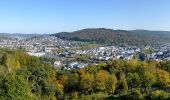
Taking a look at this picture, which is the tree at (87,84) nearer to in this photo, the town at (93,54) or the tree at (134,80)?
the tree at (134,80)

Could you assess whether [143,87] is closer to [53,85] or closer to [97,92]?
[97,92]

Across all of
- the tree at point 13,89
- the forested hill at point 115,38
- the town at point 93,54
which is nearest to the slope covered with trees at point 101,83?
the tree at point 13,89

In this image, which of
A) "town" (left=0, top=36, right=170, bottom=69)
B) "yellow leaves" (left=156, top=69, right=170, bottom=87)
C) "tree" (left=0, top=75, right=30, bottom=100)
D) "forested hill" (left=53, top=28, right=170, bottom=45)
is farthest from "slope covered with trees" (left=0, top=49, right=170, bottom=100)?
"forested hill" (left=53, top=28, right=170, bottom=45)

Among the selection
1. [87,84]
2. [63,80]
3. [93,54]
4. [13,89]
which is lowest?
[93,54]

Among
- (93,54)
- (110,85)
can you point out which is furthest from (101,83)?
(93,54)

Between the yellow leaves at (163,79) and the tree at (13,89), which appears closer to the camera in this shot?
the tree at (13,89)

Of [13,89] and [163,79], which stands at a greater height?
[13,89]

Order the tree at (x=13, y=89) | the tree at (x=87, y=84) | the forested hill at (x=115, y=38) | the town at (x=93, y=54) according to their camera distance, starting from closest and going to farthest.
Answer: the tree at (x=13, y=89)
the tree at (x=87, y=84)
the town at (x=93, y=54)
the forested hill at (x=115, y=38)

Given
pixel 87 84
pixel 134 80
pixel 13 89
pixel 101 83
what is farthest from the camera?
pixel 134 80

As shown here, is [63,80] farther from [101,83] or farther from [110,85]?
[110,85]

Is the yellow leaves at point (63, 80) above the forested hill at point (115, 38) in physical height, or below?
above

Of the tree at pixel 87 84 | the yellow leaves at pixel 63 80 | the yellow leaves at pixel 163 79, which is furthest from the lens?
the yellow leaves at pixel 63 80

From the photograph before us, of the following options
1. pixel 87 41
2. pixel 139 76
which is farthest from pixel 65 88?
pixel 87 41

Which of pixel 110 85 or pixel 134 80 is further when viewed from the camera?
pixel 134 80
